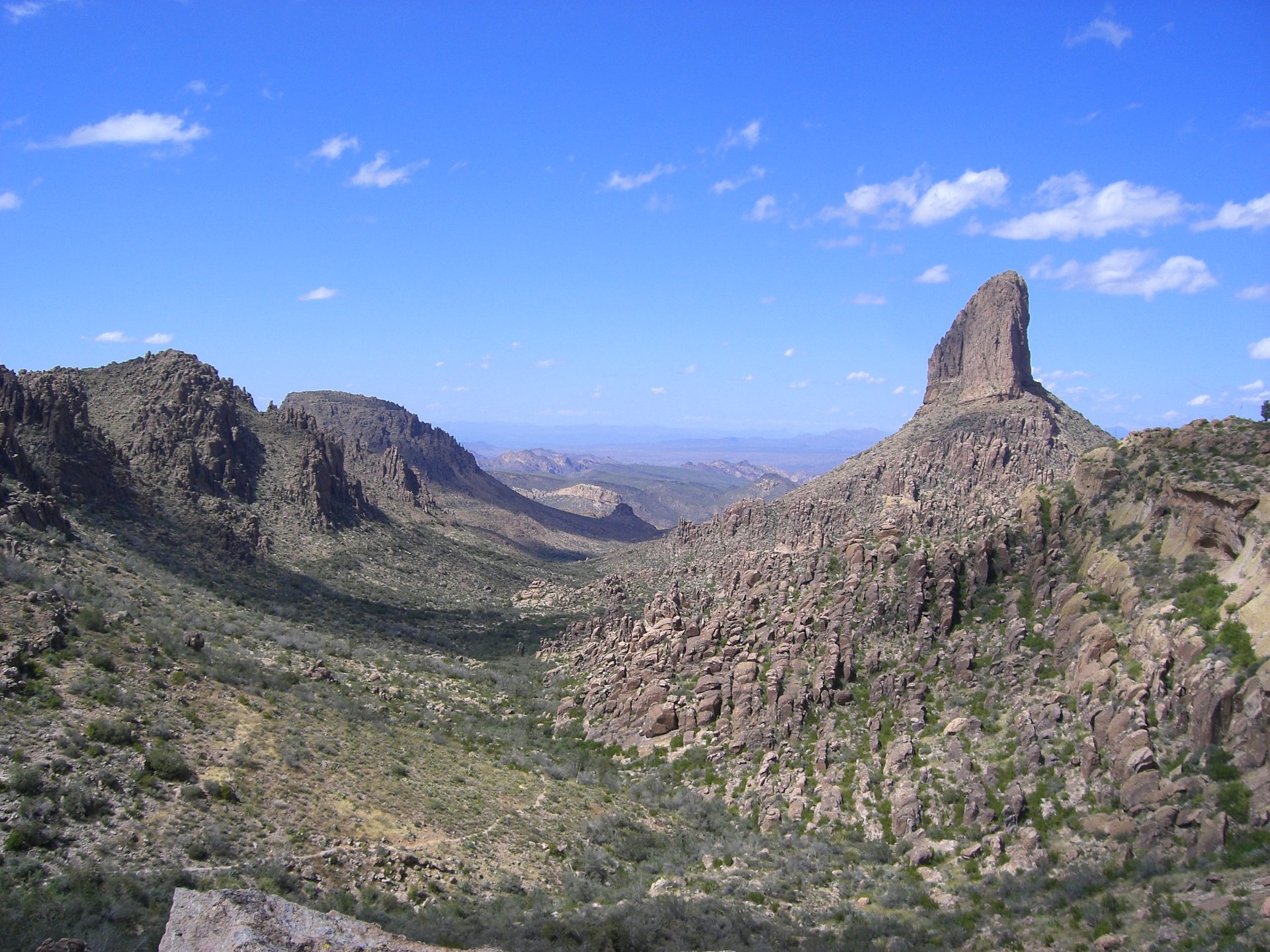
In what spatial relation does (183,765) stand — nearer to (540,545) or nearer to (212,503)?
(212,503)

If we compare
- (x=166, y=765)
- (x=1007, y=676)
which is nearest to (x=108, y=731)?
(x=166, y=765)

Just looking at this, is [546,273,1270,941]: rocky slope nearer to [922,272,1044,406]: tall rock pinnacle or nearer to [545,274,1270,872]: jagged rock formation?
[545,274,1270,872]: jagged rock formation

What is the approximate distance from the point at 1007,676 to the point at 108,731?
3151 centimetres

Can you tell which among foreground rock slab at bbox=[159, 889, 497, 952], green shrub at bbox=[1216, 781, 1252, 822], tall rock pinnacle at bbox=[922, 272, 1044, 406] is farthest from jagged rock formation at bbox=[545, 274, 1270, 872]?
tall rock pinnacle at bbox=[922, 272, 1044, 406]

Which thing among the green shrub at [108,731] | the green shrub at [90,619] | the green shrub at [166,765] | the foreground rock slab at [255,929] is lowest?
the green shrub at [166,765]

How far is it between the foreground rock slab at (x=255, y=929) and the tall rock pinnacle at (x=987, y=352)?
428 feet

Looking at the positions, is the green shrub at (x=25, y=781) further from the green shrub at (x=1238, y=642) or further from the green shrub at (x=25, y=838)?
the green shrub at (x=1238, y=642)

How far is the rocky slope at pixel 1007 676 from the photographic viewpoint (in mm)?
23109

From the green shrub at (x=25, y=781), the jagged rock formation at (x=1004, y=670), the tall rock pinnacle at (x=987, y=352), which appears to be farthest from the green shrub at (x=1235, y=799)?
the tall rock pinnacle at (x=987, y=352)

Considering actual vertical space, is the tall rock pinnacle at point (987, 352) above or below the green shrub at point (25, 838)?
above

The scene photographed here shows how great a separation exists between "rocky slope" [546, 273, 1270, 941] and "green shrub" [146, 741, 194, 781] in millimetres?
20347

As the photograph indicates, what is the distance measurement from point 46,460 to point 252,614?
900 inches

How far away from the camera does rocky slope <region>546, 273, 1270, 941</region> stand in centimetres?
2311

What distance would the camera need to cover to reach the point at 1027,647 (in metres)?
32.8
